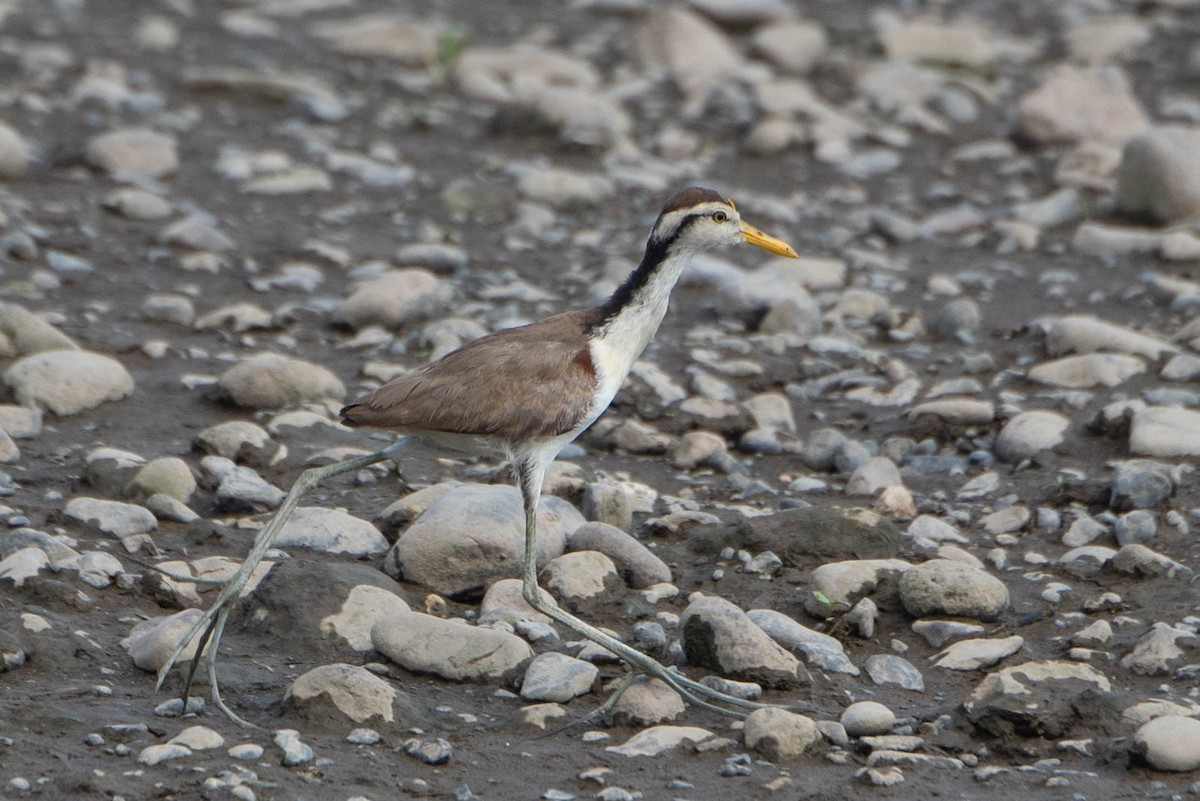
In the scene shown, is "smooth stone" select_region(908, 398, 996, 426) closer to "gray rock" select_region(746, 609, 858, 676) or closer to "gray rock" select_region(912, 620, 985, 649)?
"gray rock" select_region(912, 620, 985, 649)

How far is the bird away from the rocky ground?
39 cm

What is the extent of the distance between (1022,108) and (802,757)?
951 centimetres

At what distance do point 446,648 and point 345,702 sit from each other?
580mm

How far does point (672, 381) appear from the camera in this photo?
9531 millimetres

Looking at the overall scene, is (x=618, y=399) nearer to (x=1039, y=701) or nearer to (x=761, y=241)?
(x=761, y=241)

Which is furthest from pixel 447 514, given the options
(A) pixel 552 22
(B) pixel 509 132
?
(A) pixel 552 22

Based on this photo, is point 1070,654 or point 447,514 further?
point 447,514

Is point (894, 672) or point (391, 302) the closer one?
point (894, 672)

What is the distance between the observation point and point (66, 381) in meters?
8.49

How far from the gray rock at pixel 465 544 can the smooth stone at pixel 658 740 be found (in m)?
1.36

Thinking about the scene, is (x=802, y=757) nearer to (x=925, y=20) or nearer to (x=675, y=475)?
(x=675, y=475)

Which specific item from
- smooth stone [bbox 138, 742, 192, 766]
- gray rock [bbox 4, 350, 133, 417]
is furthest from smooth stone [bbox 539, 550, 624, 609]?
gray rock [bbox 4, 350, 133, 417]

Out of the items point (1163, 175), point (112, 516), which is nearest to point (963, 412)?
point (1163, 175)

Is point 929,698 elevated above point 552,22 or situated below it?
below
